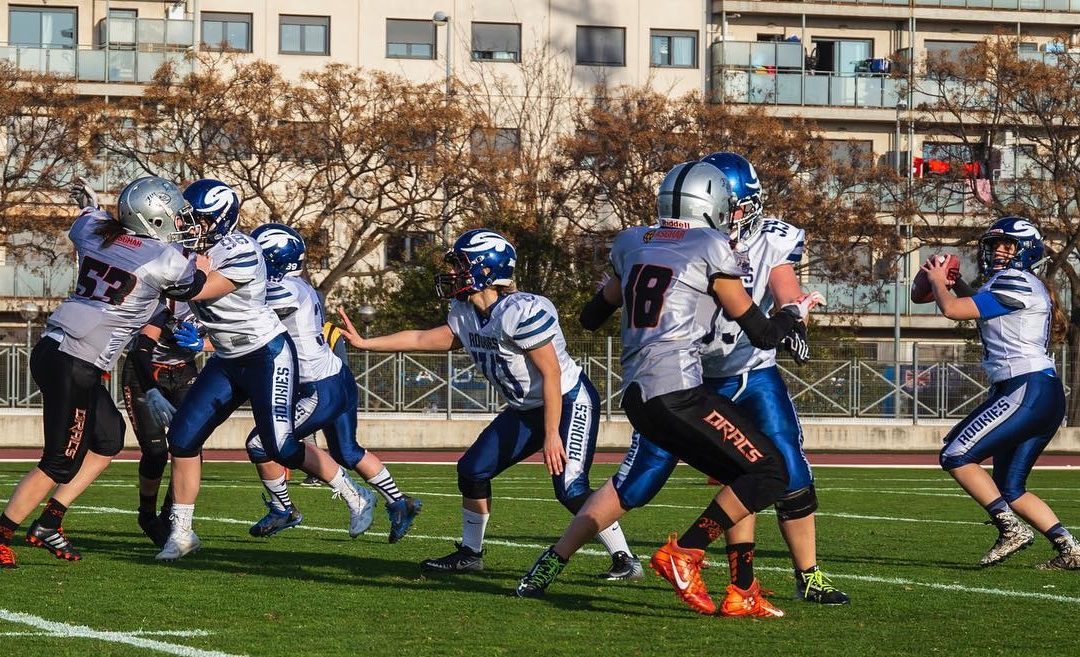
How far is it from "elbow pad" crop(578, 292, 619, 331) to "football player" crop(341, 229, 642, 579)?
0.32 meters

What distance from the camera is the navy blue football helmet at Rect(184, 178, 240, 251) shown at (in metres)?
9.24

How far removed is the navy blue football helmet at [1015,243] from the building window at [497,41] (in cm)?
3589

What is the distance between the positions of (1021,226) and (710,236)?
3.42 metres

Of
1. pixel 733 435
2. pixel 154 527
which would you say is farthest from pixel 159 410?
pixel 733 435

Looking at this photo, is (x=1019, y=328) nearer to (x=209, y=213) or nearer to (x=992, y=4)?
(x=209, y=213)

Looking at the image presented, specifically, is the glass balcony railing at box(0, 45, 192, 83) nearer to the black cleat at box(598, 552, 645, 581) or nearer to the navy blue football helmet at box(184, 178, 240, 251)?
the navy blue football helmet at box(184, 178, 240, 251)

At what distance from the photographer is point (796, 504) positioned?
7535mm

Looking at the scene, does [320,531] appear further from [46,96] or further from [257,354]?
[46,96]

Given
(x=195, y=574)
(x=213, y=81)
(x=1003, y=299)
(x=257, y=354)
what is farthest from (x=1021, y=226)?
(x=213, y=81)

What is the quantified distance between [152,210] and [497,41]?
37.2 metres

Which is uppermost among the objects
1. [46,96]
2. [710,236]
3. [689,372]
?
[46,96]

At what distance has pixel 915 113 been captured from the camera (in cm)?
4600

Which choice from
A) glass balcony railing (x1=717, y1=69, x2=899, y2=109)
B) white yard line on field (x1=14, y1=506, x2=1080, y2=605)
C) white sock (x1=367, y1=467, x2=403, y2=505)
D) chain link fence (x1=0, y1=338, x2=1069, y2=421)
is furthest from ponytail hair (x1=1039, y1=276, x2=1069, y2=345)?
white sock (x1=367, y1=467, x2=403, y2=505)

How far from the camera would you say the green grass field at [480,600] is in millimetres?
6500
